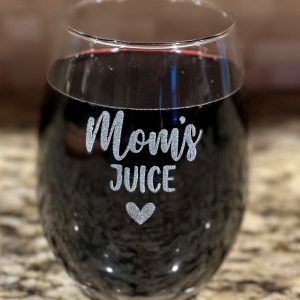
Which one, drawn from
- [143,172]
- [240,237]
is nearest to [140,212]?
[143,172]

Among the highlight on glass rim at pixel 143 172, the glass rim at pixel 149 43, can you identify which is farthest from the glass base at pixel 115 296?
the glass rim at pixel 149 43

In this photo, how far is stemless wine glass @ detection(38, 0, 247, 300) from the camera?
1.22 ft

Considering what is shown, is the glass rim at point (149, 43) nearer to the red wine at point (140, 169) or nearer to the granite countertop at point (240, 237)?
the red wine at point (140, 169)

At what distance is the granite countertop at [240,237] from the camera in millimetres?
485

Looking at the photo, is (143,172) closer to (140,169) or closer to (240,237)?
(140,169)

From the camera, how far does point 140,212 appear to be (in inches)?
15.0

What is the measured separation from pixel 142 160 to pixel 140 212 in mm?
29

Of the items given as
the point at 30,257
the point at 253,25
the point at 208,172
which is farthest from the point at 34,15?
the point at 208,172

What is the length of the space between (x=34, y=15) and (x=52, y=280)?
0.38 m

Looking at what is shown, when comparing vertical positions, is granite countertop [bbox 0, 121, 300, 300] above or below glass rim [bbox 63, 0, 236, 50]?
below

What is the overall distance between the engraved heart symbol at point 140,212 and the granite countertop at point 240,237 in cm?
11

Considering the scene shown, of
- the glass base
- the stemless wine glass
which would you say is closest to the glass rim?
the stemless wine glass

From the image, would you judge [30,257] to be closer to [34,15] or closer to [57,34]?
[57,34]

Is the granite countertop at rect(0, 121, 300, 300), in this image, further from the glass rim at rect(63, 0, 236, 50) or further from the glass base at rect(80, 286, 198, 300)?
the glass rim at rect(63, 0, 236, 50)
